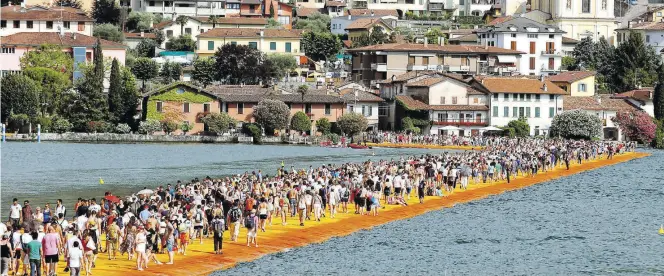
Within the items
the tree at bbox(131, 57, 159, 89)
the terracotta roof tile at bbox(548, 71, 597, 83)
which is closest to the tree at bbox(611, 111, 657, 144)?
the terracotta roof tile at bbox(548, 71, 597, 83)

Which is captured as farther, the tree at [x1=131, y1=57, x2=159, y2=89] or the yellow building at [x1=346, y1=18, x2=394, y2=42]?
the yellow building at [x1=346, y1=18, x2=394, y2=42]

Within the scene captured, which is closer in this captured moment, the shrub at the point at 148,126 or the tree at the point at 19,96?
the tree at the point at 19,96

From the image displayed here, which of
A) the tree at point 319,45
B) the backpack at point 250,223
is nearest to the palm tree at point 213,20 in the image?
the tree at point 319,45

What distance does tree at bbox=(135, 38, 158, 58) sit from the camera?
142 m

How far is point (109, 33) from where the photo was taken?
465 ft

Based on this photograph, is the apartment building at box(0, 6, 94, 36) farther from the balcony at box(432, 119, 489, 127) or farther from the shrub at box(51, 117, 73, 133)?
the balcony at box(432, 119, 489, 127)

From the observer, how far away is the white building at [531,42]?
14300 cm

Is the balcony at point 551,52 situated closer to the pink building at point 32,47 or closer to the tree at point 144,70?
the tree at point 144,70

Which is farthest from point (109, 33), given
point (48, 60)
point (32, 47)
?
point (48, 60)

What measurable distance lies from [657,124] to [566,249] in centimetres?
7193

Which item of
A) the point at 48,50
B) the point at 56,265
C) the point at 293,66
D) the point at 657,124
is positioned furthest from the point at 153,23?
the point at 56,265

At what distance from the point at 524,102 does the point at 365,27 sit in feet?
137

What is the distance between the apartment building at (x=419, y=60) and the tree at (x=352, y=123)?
1592 centimetres

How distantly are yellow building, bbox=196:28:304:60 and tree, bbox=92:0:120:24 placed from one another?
24.1 metres
